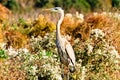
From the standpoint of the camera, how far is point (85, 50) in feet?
41.2

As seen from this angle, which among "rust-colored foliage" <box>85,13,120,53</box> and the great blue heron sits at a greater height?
the great blue heron

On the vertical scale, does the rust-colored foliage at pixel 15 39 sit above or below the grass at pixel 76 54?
below

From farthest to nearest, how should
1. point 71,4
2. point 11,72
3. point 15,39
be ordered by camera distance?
point 71,4 < point 15,39 < point 11,72

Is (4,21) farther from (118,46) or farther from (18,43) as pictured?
(118,46)

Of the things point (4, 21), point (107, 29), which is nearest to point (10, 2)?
point (4, 21)

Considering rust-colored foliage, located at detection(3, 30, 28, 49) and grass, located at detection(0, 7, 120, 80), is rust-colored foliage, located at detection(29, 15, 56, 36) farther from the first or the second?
rust-colored foliage, located at detection(3, 30, 28, 49)

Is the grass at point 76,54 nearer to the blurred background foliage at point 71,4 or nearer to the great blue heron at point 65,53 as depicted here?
the great blue heron at point 65,53

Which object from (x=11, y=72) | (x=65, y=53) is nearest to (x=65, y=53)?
(x=65, y=53)

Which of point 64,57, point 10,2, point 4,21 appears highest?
point 64,57

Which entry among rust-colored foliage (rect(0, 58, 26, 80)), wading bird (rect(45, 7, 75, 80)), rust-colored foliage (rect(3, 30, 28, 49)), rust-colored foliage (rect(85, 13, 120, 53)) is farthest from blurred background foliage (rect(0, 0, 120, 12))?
rust-colored foliage (rect(0, 58, 26, 80))

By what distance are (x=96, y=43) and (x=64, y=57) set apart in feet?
4.67

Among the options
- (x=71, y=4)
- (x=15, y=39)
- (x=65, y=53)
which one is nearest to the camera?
(x=65, y=53)

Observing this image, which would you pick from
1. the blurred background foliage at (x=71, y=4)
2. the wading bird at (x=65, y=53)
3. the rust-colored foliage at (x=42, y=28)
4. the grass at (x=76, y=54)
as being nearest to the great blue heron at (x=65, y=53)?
the wading bird at (x=65, y=53)

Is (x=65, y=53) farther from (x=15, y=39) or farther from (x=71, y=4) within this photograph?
(x=71, y=4)
